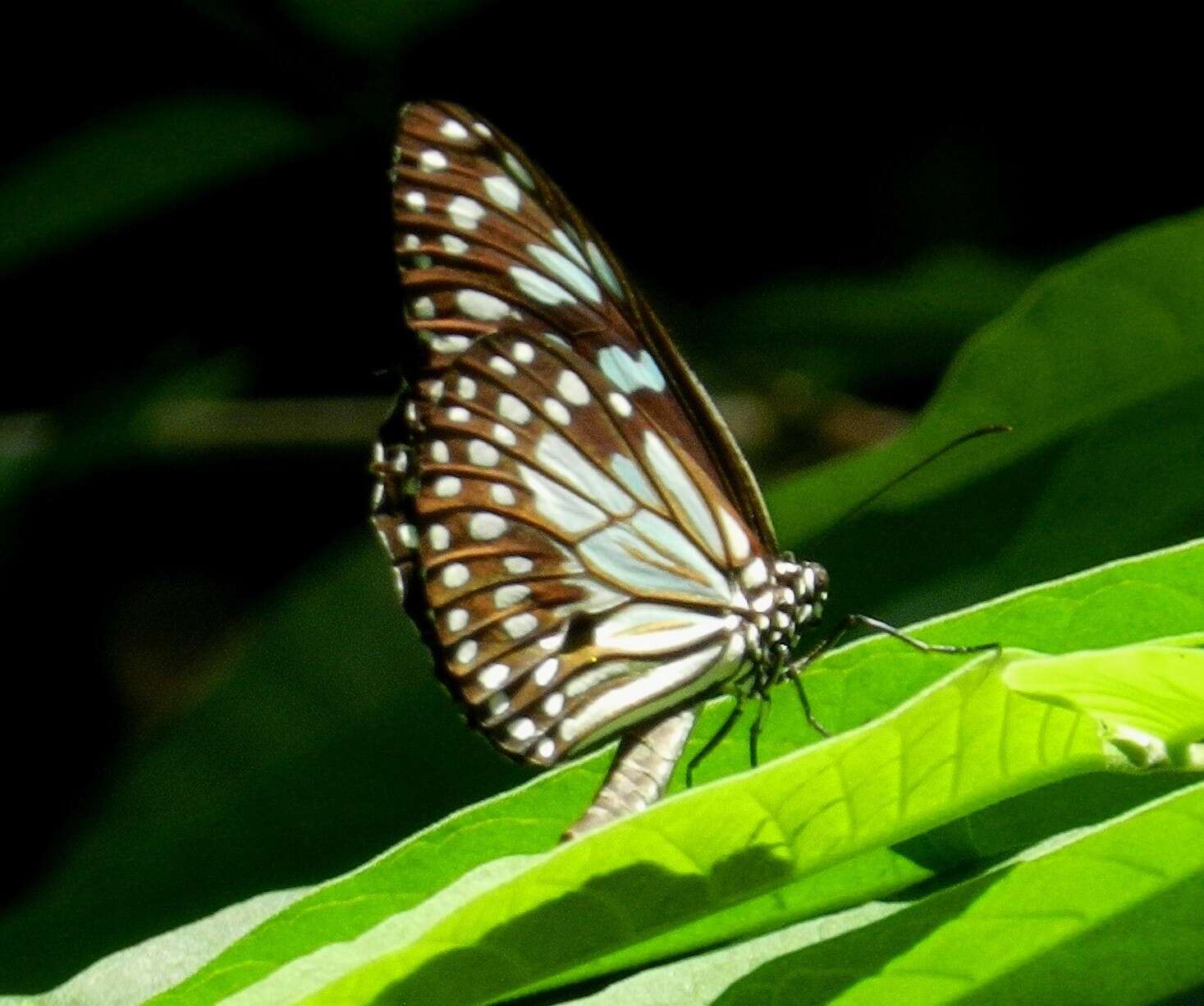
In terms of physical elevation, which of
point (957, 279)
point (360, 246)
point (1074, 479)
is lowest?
point (1074, 479)

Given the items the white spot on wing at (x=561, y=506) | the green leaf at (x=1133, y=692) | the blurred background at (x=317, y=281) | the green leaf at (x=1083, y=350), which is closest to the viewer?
the green leaf at (x=1133, y=692)

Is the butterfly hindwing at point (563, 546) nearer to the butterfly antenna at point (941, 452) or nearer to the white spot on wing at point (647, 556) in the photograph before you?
the white spot on wing at point (647, 556)

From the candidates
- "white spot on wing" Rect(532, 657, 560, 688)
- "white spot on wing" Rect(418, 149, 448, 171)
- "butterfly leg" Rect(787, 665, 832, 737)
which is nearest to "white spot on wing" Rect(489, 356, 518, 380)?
"white spot on wing" Rect(418, 149, 448, 171)

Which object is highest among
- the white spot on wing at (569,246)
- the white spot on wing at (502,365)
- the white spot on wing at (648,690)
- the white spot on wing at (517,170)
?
the white spot on wing at (517,170)

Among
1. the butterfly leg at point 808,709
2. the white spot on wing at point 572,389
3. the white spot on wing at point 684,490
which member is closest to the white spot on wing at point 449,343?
the white spot on wing at point 572,389

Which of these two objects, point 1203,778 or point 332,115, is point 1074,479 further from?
point 332,115

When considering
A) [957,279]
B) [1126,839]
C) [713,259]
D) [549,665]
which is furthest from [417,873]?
[713,259]

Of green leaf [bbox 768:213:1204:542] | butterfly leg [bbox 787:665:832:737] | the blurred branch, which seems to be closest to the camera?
butterfly leg [bbox 787:665:832:737]

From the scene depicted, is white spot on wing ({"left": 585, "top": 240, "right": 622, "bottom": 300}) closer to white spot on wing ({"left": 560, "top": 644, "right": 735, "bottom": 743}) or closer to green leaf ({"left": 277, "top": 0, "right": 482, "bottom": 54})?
white spot on wing ({"left": 560, "top": 644, "right": 735, "bottom": 743})
